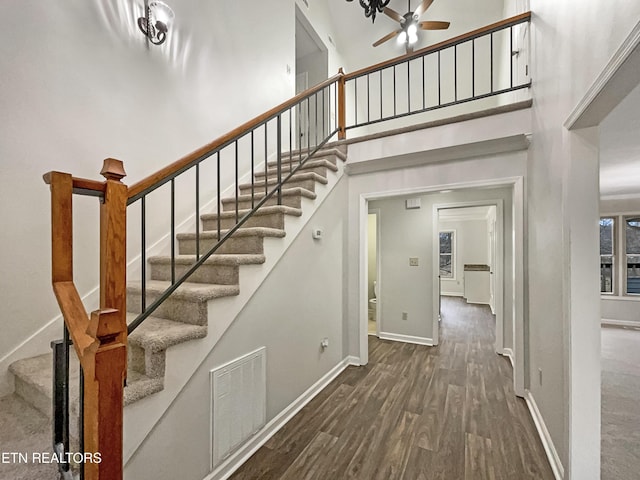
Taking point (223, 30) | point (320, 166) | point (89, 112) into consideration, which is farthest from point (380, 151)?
point (89, 112)

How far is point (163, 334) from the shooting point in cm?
139

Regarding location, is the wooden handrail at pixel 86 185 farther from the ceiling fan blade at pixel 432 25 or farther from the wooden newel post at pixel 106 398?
the ceiling fan blade at pixel 432 25

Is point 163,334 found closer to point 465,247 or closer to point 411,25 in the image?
point 411,25

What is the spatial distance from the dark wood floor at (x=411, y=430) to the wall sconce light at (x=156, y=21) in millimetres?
3224

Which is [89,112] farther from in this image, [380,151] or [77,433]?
[380,151]

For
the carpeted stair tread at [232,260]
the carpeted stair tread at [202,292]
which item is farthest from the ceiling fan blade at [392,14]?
the carpeted stair tread at [202,292]

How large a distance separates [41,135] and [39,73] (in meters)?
0.37

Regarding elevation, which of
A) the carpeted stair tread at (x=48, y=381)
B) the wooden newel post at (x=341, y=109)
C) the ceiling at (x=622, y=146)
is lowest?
the carpeted stair tread at (x=48, y=381)

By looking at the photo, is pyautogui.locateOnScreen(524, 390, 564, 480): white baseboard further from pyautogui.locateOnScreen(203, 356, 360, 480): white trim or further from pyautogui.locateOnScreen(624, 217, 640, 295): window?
pyautogui.locateOnScreen(624, 217, 640, 295): window

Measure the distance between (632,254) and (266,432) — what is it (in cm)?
721

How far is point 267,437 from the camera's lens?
6.66 feet

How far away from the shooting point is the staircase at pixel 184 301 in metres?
1.34

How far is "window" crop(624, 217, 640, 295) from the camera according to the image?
543cm

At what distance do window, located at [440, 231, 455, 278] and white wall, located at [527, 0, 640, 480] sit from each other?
6965mm
